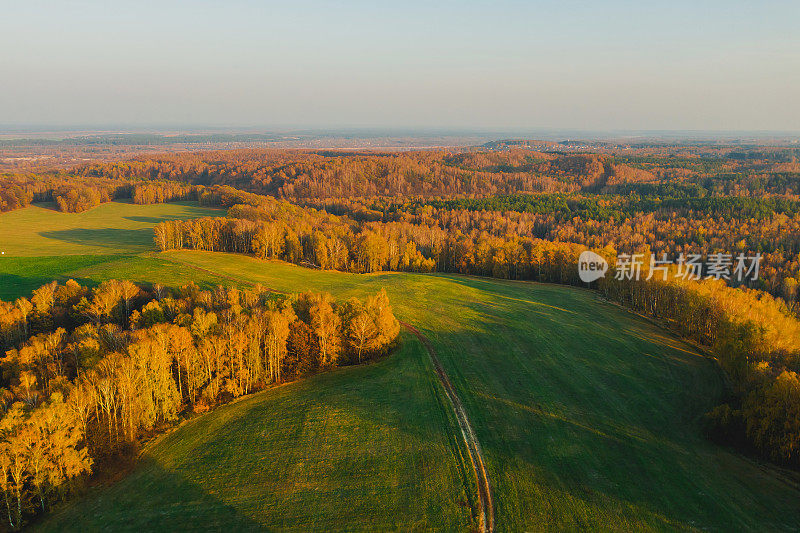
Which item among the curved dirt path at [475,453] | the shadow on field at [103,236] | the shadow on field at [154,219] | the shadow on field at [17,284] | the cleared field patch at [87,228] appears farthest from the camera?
the shadow on field at [154,219]

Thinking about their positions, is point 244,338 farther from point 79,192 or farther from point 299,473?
point 79,192

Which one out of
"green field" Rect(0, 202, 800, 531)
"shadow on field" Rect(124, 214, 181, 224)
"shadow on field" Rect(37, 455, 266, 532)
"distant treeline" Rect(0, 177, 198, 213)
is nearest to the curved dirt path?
"green field" Rect(0, 202, 800, 531)

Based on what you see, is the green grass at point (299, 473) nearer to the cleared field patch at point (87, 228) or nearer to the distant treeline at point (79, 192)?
the cleared field patch at point (87, 228)

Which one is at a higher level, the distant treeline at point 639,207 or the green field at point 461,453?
the distant treeline at point 639,207

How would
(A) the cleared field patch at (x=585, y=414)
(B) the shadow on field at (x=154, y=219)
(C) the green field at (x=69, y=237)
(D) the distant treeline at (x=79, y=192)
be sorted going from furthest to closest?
1. (D) the distant treeline at (x=79, y=192)
2. (B) the shadow on field at (x=154, y=219)
3. (C) the green field at (x=69, y=237)
4. (A) the cleared field patch at (x=585, y=414)

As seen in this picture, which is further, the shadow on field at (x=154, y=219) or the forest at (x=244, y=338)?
the shadow on field at (x=154, y=219)

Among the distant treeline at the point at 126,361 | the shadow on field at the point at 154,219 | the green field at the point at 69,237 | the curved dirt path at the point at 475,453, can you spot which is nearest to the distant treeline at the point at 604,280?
the green field at the point at 69,237

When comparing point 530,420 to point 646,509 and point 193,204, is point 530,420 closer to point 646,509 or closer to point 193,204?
point 646,509
